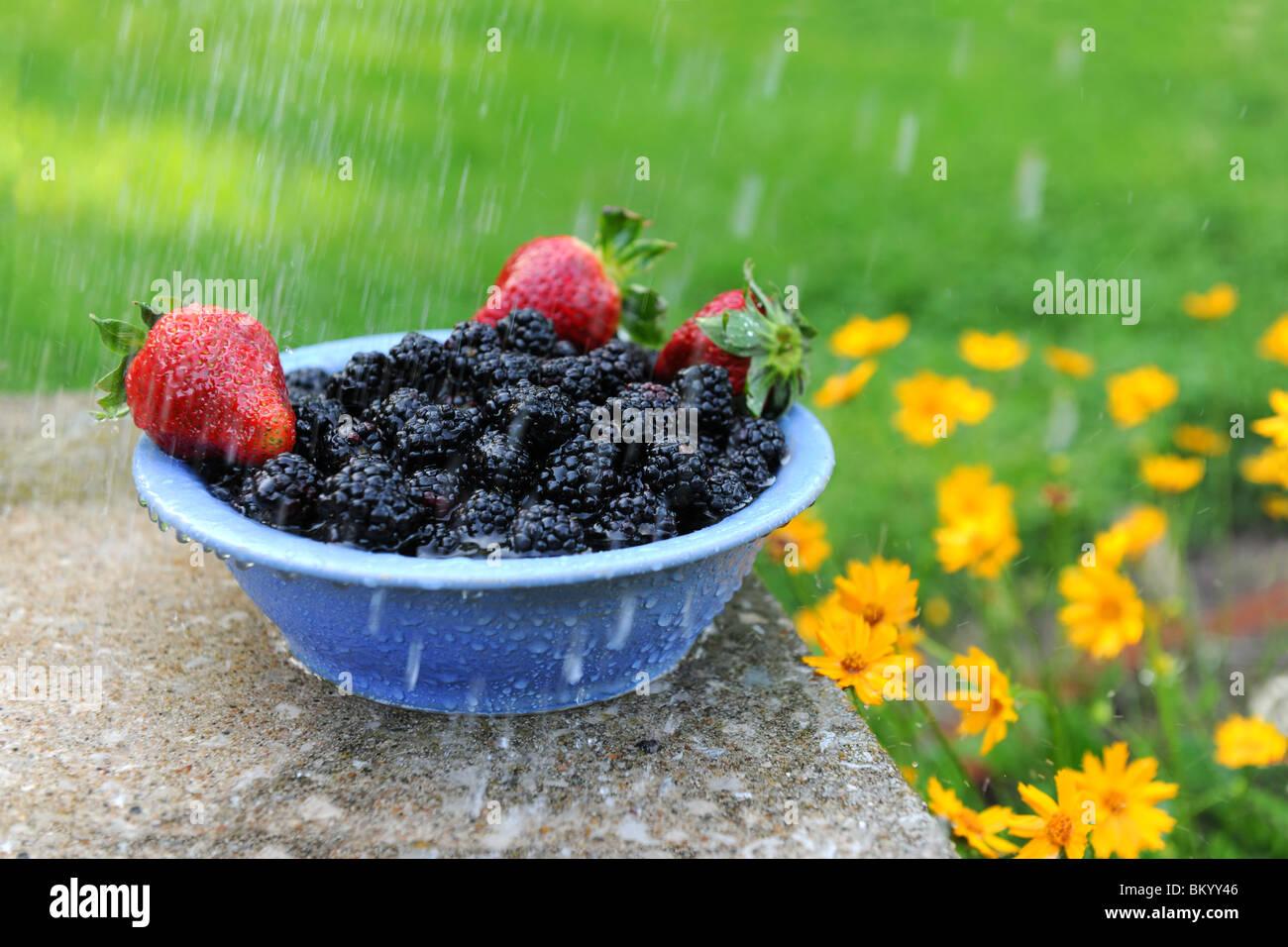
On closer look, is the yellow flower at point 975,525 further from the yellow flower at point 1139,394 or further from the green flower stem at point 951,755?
the yellow flower at point 1139,394

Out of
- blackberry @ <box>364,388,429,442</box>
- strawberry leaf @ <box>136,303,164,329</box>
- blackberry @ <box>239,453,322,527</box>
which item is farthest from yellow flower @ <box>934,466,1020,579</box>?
strawberry leaf @ <box>136,303,164,329</box>

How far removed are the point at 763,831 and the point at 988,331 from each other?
2306 mm

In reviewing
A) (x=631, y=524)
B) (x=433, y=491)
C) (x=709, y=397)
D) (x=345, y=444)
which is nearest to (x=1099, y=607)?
(x=709, y=397)

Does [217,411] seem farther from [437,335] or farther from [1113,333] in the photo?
[1113,333]

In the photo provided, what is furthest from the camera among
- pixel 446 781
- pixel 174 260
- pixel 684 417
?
pixel 174 260

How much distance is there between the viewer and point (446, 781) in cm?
130

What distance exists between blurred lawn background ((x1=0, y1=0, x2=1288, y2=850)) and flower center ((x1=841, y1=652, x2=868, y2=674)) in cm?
70

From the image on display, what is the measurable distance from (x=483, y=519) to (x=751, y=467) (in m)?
0.38

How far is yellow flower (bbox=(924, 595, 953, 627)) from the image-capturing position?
87.4 inches

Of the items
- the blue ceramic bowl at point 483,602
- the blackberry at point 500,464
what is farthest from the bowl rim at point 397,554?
the blackberry at point 500,464

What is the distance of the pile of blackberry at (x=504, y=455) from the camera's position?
4.10 feet

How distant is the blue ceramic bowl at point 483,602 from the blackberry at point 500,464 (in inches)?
5.9

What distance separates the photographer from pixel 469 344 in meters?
1.52
